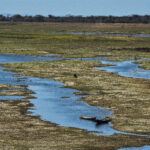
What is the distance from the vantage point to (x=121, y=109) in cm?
3828

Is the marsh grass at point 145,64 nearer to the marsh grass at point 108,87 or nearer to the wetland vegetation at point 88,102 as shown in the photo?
the wetland vegetation at point 88,102

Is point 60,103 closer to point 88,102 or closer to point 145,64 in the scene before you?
point 88,102

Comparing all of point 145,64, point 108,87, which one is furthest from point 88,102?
point 145,64

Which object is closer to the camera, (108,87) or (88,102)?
(88,102)

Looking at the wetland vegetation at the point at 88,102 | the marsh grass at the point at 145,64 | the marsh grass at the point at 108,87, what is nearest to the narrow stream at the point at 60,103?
the wetland vegetation at the point at 88,102

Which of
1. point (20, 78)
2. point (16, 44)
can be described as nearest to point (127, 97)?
point (20, 78)

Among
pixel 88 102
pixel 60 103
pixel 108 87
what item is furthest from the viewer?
pixel 108 87

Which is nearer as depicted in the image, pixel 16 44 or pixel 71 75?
pixel 71 75

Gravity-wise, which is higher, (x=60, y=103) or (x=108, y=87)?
(x=108, y=87)

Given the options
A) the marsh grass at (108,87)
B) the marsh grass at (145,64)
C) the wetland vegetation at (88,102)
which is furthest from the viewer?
the marsh grass at (145,64)

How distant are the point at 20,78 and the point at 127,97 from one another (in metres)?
16.8

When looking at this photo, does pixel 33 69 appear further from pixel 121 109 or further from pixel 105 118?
pixel 105 118

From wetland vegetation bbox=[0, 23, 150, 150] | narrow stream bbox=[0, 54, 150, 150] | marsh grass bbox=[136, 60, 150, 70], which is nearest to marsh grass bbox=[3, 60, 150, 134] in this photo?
wetland vegetation bbox=[0, 23, 150, 150]

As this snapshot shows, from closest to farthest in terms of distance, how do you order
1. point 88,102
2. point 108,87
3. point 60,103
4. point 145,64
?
point 60,103 → point 88,102 → point 108,87 → point 145,64
